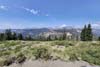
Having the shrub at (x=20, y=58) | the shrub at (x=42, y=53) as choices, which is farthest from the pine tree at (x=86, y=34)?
the shrub at (x=20, y=58)

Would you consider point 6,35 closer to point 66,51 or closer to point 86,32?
point 86,32

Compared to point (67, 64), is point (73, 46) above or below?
above

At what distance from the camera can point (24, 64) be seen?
10891 millimetres

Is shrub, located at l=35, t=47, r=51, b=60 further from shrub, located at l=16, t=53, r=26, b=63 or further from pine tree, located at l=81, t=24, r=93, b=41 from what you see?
pine tree, located at l=81, t=24, r=93, b=41

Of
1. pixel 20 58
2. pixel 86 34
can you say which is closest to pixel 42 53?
pixel 20 58

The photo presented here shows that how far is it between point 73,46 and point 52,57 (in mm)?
2223

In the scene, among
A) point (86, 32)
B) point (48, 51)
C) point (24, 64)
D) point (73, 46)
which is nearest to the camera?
point (24, 64)

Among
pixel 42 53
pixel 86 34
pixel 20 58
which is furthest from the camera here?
pixel 86 34

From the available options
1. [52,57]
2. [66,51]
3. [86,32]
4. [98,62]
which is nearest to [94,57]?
[98,62]

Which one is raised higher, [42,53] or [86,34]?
[42,53]

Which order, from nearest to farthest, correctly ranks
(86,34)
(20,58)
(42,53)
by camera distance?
1. (20,58)
2. (42,53)
3. (86,34)

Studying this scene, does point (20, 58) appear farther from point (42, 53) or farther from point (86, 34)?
point (86, 34)

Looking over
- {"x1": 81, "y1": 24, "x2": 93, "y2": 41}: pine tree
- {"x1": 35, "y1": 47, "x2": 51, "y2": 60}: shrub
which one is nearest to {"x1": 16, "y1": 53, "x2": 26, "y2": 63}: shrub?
{"x1": 35, "y1": 47, "x2": 51, "y2": 60}: shrub

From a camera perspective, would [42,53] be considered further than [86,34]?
No
